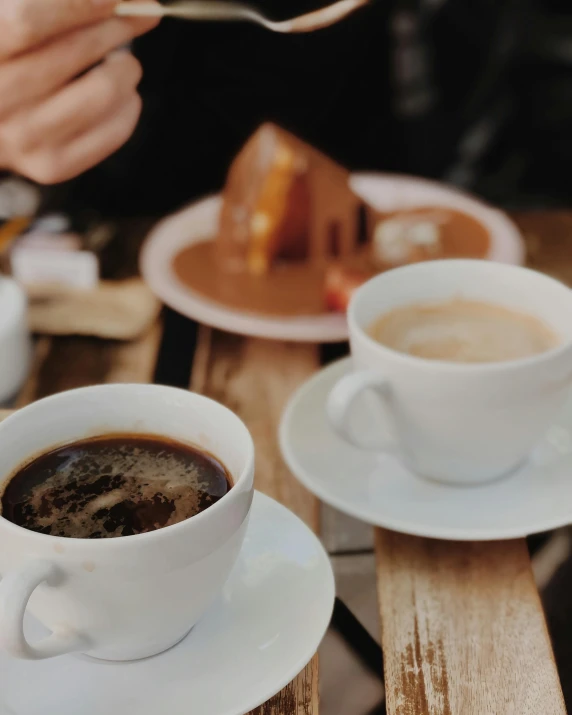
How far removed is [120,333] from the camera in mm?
855

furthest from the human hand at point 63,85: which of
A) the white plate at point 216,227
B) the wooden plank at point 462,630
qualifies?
the wooden plank at point 462,630

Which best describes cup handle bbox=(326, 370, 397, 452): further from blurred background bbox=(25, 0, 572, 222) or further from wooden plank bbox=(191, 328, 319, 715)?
blurred background bbox=(25, 0, 572, 222)

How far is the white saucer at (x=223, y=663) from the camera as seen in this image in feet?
1.38

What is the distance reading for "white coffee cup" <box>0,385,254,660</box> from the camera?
39 centimetres

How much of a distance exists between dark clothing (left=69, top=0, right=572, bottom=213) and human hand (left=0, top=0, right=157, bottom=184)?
16.4 inches

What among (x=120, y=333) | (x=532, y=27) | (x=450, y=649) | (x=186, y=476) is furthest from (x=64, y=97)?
(x=532, y=27)

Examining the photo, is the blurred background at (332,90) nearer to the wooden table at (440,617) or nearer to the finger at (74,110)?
the finger at (74,110)

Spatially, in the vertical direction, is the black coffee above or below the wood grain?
above

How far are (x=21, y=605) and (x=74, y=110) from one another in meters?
0.57

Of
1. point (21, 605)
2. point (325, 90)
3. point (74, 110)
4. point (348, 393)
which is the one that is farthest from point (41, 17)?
point (325, 90)

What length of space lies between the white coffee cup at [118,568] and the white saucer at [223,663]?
0.05 feet

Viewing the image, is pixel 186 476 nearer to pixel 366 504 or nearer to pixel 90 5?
pixel 366 504

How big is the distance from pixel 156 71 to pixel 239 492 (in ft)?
3.37

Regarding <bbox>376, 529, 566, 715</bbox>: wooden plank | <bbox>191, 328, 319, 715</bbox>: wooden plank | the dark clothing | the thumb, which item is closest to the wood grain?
<bbox>191, 328, 319, 715</bbox>: wooden plank
